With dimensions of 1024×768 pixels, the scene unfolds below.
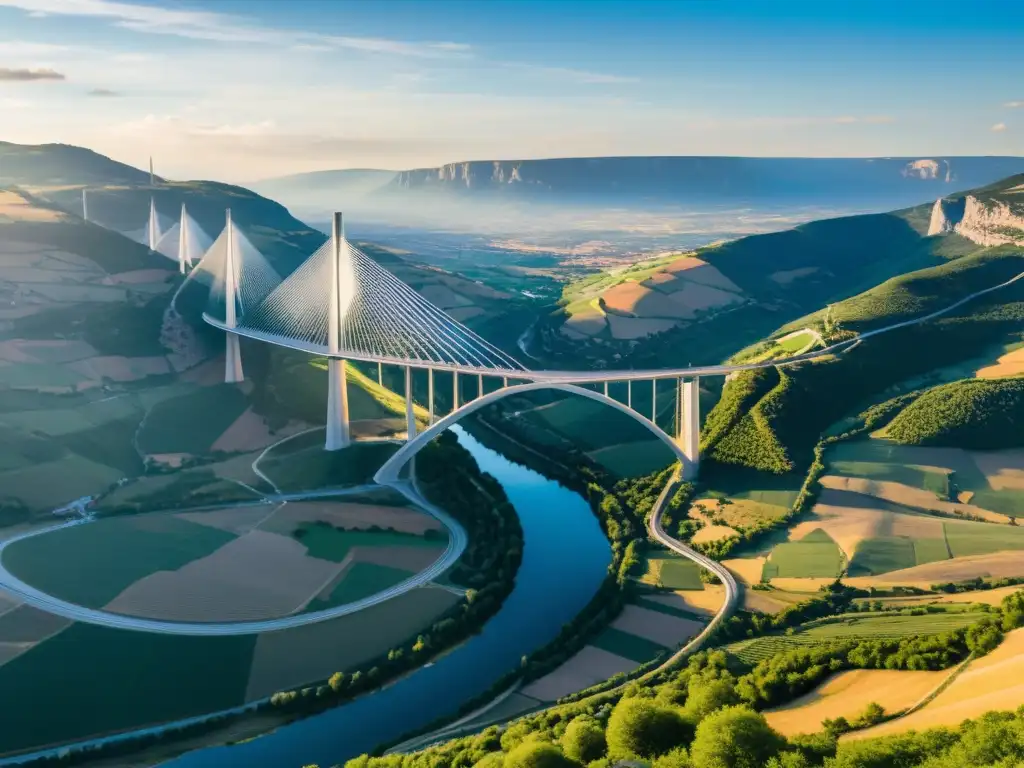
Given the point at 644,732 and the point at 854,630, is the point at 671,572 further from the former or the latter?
the point at 644,732

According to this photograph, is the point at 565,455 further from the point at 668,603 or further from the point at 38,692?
the point at 38,692

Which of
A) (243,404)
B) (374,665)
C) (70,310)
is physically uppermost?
(70,310)

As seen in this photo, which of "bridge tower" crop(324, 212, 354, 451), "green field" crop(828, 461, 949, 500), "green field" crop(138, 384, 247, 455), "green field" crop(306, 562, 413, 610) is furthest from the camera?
"green field" crop(138, 384, 247, 455)

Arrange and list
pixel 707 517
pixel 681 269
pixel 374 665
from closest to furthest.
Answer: pixel 374 665 < pixel 707 517 < pixel 681 269

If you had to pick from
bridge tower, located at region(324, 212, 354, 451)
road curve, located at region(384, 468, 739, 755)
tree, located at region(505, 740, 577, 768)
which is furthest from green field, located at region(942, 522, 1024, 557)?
bridge tower, located at region(324, 212, 354, 451)

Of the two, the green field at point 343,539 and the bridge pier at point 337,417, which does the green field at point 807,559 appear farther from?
the bridge pier at point 337,417

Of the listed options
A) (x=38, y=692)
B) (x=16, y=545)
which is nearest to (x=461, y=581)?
(x=38, y=692)

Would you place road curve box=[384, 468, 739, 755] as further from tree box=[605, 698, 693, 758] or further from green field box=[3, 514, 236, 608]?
green field box=[3, 514, 236, 608]

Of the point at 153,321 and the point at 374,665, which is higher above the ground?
the point at 153,321
